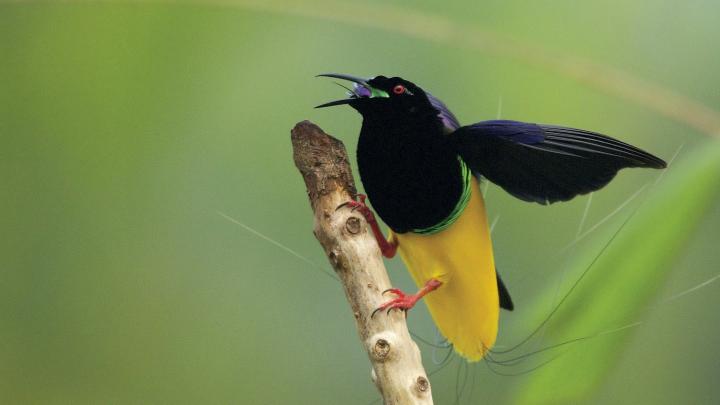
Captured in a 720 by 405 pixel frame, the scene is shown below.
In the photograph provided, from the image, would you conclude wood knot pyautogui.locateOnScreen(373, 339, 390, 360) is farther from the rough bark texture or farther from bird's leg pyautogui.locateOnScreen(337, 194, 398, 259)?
bird's leg pyautogui.locateOnScreen(337, 194, 398, 259)

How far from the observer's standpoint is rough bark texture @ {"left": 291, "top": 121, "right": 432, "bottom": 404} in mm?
610

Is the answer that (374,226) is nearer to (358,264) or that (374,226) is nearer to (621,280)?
(358,264)

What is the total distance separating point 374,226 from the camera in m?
0.71

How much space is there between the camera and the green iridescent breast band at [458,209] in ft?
2.21

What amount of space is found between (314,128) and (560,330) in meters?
0.30

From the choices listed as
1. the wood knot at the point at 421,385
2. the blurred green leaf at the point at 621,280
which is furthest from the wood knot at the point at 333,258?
the blurred green leaf at the point at 621,280

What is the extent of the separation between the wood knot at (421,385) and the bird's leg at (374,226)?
137mm

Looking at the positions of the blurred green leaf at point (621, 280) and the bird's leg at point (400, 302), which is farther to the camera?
the blurred green leaf at point (621, 280)

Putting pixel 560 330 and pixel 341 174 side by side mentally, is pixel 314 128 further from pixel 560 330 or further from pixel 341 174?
pixel 560 330

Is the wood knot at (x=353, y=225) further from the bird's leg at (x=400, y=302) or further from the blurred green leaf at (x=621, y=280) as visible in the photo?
the blurred green leaf at (x=621, y=280)

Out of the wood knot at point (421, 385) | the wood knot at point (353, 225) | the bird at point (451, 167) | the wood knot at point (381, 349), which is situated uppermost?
the bird at point (451, 167)

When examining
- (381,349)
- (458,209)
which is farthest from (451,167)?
(381,349)

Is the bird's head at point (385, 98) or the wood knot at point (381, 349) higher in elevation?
the bird's head at point (385, 98)

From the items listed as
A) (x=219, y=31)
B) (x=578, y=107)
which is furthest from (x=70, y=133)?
(x=578, y=107)
